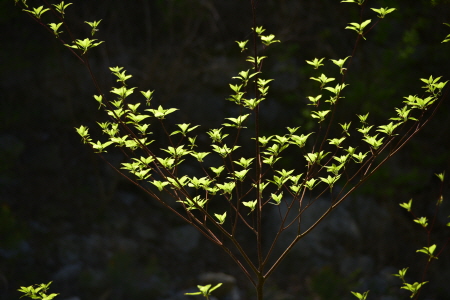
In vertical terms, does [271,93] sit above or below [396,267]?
above

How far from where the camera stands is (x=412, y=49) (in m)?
4.53

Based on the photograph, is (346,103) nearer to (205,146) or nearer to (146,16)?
(205,146)

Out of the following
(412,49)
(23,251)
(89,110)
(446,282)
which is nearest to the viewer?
(23,251)

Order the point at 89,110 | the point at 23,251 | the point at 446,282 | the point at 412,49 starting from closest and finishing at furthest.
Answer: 1. the point at 23,251
2. the point at 446,282
3. the point at 412,49
4. the point at 89,110

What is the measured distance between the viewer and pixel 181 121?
4949mm

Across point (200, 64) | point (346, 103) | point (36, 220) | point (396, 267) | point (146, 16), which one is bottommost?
point (396, 267)

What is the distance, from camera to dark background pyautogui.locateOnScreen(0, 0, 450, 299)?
13.7ft

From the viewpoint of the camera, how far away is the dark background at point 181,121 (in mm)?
4176

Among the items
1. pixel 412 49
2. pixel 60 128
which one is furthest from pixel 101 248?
pixel 412 49

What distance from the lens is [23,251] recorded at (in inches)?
156

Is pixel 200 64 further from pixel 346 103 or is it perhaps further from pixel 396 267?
pixel 396 267

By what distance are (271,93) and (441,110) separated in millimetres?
1764

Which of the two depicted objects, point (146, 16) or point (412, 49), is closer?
point (412, 49)

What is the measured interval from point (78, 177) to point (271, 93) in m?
2.26
